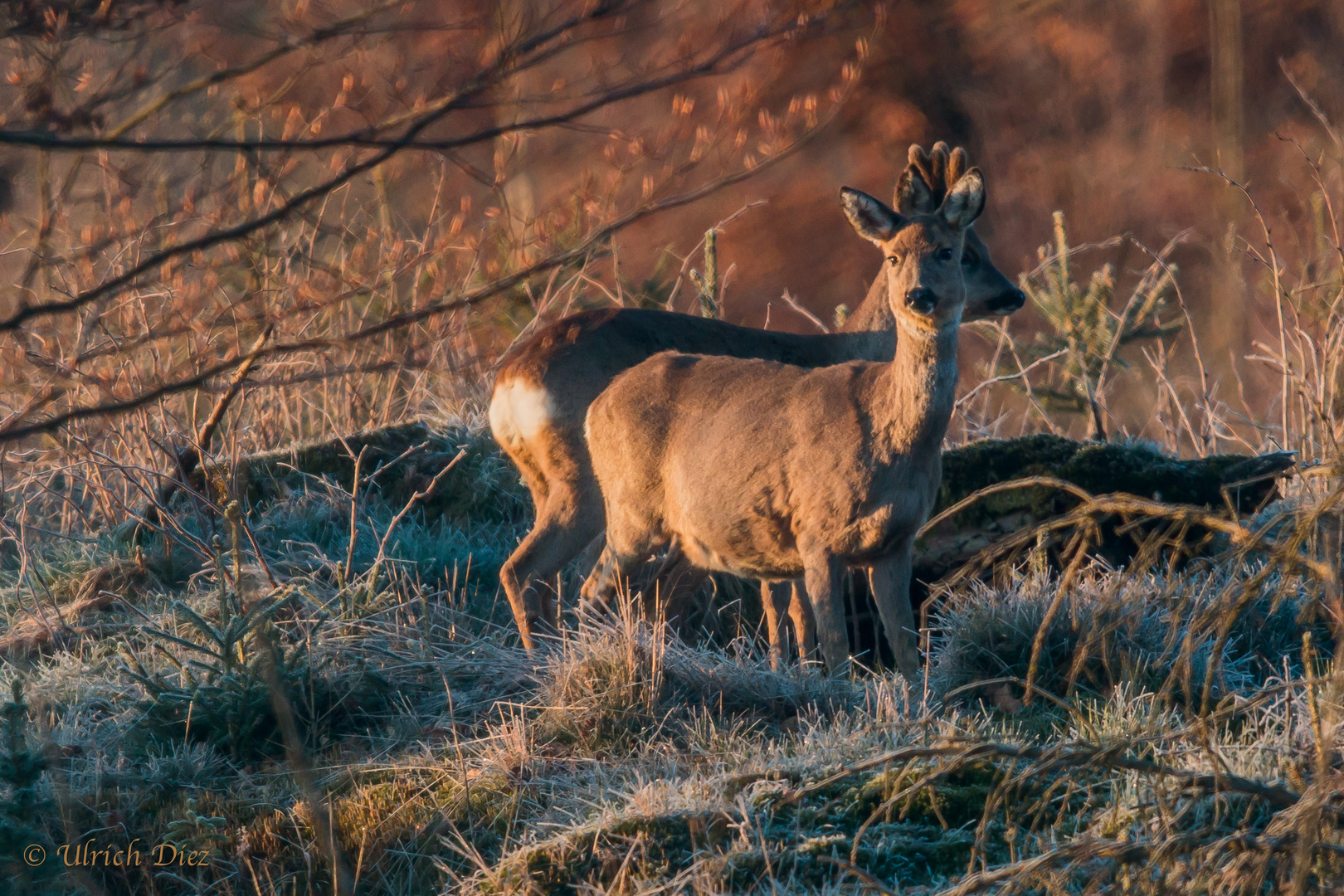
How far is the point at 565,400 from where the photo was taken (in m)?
6.89

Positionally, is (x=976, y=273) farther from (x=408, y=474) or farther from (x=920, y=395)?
(x=408, y=474)

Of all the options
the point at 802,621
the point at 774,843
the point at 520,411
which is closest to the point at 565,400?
the point at 520,411

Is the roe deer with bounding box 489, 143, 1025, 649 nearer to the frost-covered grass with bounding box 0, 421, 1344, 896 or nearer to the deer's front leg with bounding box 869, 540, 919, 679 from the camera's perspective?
the frost-covered grass with bounding box 0, 421, 1344, 896

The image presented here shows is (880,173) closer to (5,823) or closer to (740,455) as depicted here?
(740,455)

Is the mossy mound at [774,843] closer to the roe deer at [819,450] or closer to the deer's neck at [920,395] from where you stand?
the roe deer at [819,450]

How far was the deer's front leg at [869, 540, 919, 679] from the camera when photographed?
18.6 feet

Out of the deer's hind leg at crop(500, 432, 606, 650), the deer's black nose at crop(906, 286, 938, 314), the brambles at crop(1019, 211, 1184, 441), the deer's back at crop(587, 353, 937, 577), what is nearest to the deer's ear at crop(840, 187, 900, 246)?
the deer's black nose at crop(906, 286, 938, 314)

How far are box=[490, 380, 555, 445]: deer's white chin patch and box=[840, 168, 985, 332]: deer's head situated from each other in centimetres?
189

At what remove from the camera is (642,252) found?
18.9m

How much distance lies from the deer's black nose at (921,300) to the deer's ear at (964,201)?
1.48 ft

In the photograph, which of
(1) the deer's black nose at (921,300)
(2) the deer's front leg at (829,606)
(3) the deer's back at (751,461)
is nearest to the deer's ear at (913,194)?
(1) the deer's black nose at (921,300)

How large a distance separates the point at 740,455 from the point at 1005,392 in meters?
10.8

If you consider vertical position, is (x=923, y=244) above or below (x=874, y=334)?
above

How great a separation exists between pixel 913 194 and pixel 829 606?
5.94 feet
